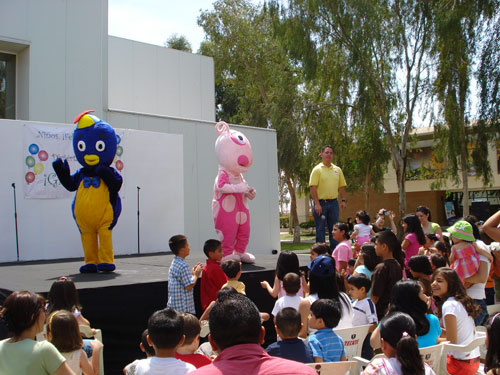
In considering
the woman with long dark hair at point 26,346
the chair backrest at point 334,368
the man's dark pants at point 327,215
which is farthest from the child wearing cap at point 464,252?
the woman with long dark hair at point 26,346

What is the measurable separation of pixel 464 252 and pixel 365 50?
12.0m

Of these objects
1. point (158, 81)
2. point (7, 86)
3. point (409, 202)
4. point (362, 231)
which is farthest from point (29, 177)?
point (409, 202)

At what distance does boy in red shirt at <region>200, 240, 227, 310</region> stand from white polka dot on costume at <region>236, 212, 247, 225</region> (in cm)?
153

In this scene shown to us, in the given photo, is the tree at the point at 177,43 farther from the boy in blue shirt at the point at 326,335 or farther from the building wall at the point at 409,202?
the boy in blue shirt at the point at 326,335

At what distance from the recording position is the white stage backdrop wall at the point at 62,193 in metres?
7.96

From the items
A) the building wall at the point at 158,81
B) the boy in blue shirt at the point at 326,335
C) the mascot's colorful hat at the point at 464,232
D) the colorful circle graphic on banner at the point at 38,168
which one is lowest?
the boy in blue shirt at the point at 326,335

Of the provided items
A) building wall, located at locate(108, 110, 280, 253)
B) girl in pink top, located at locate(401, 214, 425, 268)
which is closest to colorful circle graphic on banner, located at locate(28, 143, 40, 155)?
building wall, located at locate(108, 110, 280, 253)

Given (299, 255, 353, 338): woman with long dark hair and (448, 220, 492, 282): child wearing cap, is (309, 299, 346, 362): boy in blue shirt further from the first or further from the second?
(448, 220, 492, 282): child wearing cap

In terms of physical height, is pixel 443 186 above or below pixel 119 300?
above

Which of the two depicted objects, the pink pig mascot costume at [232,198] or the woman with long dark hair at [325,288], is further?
the pink pig mascot costume at [232,198]

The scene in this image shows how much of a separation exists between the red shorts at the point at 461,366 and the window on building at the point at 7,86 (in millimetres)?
10863

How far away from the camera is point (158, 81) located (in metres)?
15.3

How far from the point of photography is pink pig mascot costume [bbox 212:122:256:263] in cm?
627

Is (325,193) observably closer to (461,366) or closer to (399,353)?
(461,366)
